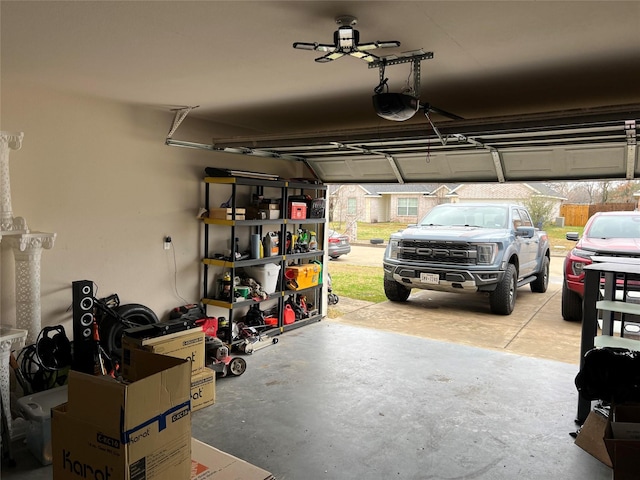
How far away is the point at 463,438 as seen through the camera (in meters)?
3.20

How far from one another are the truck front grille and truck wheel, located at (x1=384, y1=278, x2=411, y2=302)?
618mm

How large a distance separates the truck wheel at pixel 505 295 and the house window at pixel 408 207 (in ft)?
37.3

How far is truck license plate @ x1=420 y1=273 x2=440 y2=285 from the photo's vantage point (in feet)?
22.9

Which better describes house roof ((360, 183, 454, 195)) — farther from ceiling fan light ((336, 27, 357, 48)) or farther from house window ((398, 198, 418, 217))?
ceiling fan light ((336, 27, 357, 48))

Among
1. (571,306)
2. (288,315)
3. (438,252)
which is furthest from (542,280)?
(288,315)

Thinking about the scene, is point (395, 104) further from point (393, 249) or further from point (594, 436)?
point (393, 249)

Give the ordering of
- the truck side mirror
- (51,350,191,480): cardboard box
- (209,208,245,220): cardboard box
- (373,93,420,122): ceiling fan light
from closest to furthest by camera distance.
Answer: (51,350,191,480): cardboard box < (373,93,420,122): ceiling fan light < (209,208,245,220): cardboard box < the truck side mirror

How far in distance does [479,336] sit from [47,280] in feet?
16.7

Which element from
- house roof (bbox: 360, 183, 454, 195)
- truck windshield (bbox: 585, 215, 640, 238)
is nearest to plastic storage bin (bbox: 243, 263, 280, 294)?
truck windshield (bbox: 585, 215, 640, 238)

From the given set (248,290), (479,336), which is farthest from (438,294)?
(248,290)

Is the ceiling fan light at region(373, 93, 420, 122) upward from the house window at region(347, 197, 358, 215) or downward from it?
upward

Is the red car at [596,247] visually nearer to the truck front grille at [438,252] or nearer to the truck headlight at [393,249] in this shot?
the truck front grille at [438,252]

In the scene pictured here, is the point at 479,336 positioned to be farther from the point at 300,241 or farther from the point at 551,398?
the point at 300,241

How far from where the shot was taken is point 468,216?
802 centimetres
